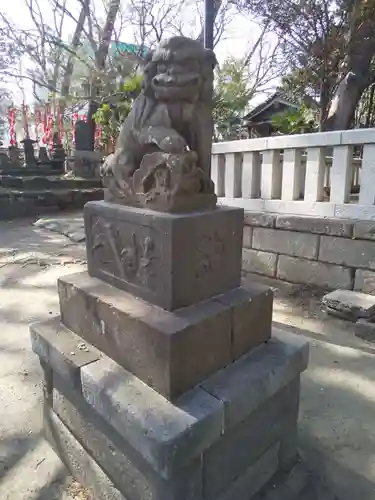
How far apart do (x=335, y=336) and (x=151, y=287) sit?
77.6 inches

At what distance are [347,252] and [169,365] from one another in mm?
2523

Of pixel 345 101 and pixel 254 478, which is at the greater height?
pixel 345 101

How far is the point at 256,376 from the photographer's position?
A: 53.1 inches

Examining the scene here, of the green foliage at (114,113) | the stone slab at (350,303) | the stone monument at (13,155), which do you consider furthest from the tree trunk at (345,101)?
the stone monument at (13,155)

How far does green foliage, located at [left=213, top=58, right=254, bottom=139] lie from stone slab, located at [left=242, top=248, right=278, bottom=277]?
949 cm

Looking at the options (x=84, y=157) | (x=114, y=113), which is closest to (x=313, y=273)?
(x=84, y=157)

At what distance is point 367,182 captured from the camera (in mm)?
3027

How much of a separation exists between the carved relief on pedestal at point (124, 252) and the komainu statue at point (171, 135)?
129 millimetres

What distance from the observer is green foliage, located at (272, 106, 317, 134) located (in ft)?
24.2

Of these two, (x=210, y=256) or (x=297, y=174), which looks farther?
(x=297, y=174)

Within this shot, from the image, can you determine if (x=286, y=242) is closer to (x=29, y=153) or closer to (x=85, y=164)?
(x=85, y=164)

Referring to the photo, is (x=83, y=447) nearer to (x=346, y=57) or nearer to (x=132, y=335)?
(x=132, y=335)

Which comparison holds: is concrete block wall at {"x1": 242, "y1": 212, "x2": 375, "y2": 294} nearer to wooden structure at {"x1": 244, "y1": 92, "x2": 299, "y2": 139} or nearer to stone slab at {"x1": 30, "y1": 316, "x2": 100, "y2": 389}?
stone slab at {"x1": 30, "y1": 316, "x2": 100, "y2": 389}

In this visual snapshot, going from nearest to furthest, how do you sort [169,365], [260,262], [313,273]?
[169,365]
[313,273]
[260,262]
